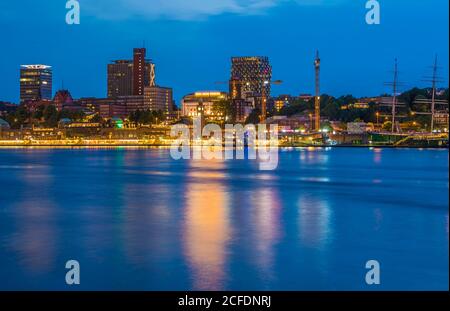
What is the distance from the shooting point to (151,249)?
1476 centimetres

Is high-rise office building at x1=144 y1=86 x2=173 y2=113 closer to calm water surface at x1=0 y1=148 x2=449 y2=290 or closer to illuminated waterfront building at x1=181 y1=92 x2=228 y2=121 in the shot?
illuminated waterfront building at x1=181 y1=92 x2=228 y2=121

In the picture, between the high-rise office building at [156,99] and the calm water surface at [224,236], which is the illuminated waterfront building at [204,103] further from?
the calm water surface at [224,236]

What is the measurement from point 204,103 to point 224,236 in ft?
462

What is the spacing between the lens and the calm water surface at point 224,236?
479 inches

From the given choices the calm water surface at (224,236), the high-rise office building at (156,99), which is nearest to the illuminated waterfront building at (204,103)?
the high-rise office building at (156,99)

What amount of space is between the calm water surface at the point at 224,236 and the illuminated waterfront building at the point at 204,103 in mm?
117655

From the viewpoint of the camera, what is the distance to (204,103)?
6156 inches

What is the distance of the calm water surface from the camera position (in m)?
12.2

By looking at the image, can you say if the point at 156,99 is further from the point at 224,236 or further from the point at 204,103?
the point at 224,236

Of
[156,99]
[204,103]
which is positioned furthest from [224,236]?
[156,99]

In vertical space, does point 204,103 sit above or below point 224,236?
above

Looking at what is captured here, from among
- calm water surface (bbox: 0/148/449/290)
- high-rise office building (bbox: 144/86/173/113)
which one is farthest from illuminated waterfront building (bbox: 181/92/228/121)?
calm water surface (bbox: 0/148/449/290)

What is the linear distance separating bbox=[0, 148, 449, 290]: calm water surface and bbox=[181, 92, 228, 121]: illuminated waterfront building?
117655mm

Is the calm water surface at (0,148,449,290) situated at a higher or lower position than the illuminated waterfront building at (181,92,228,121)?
lower
